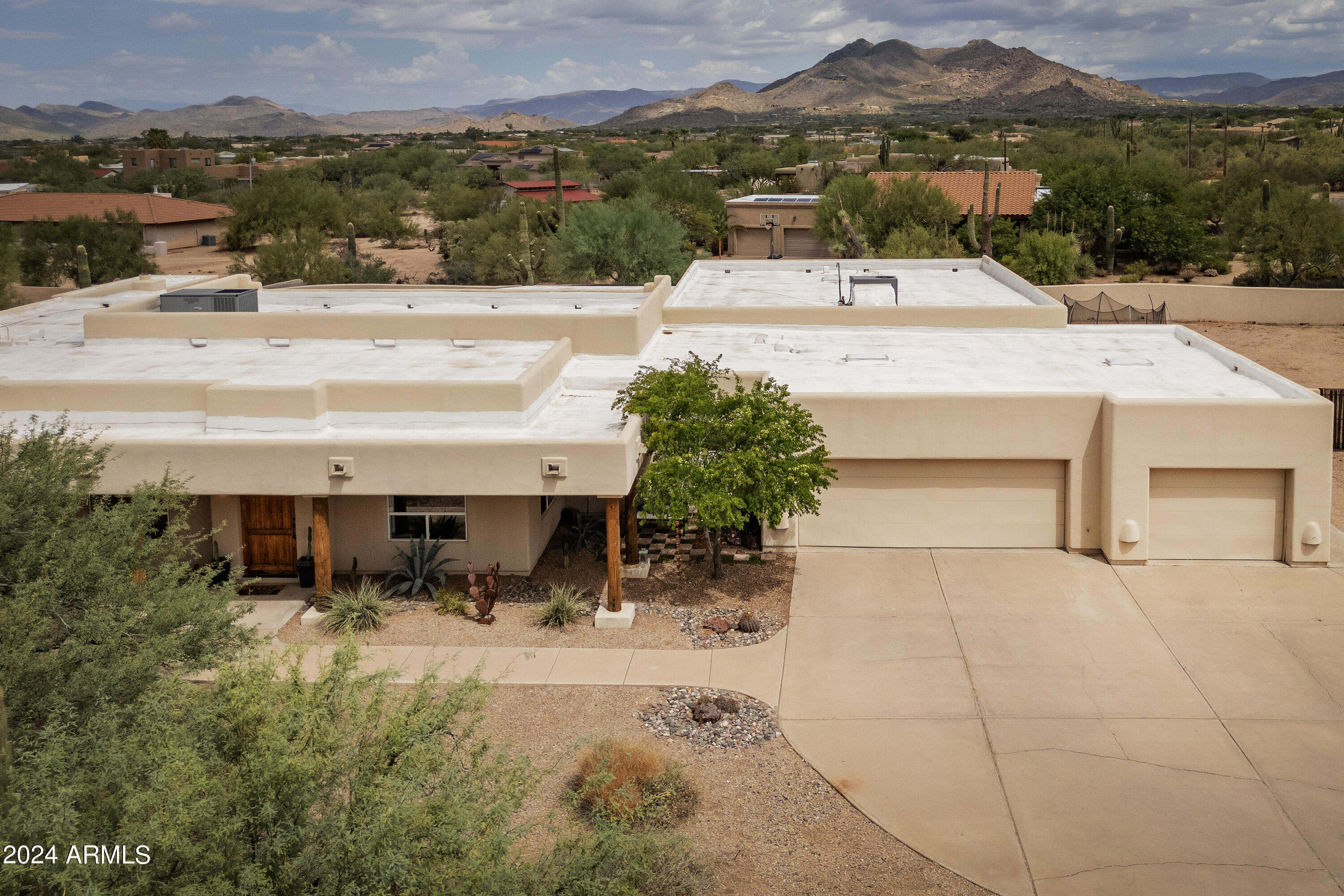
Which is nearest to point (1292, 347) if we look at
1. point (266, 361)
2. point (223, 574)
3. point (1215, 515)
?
point (1215, 515)

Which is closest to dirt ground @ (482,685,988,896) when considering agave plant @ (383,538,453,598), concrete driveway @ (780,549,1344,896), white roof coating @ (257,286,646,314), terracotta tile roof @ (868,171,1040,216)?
concrete driveway @ (780,549,1344,896)

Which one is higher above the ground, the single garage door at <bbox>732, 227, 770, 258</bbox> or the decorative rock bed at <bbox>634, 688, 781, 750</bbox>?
the single garage door at <bbox>732, 227, 770, 258</bbox>

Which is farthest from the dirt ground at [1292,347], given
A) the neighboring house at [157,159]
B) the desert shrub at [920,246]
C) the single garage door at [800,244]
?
the neighboring house at [157,159]

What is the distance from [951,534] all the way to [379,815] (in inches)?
626

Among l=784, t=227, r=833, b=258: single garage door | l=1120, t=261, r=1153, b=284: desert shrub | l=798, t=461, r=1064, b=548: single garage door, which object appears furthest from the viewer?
l=784, t=227, r=833, b=258: single garage door

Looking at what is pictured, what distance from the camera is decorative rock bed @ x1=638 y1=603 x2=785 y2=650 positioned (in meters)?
18.9

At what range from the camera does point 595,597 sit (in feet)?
68.4

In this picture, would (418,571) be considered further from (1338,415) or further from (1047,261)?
(1047,261)

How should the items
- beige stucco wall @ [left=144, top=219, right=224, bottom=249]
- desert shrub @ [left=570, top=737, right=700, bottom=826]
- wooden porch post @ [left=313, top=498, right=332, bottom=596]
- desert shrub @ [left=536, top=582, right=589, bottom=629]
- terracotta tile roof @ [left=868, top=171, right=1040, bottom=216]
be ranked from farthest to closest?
beige stucco wall @ [left=144, top=219, right=224, bottom=249] → terracotta tile roof @ [left=868, top=171, right=1040, bottom=216] → wooden porch post @ [left=313, top=498, right=332, bottom=596] → desert shrub @ [left=536, top=582, right=589, bottom=629] → desert shrub @ [left=570, top=737, right=700, bottom=826]

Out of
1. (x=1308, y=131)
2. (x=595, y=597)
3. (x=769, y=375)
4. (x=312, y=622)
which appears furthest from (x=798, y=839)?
(x=1308, y=131)

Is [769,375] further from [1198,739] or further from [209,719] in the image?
[209,719]

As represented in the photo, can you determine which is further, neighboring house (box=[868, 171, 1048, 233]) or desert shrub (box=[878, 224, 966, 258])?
neighboring house (box=[868, 171, 1048, 233])

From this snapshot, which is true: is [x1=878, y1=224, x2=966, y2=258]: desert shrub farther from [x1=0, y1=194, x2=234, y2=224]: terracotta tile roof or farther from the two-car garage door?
[x1=0, y1=194, x2=234, y2=224]: terracotta tile roof

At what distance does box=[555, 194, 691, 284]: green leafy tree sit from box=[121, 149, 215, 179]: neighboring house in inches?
3193
